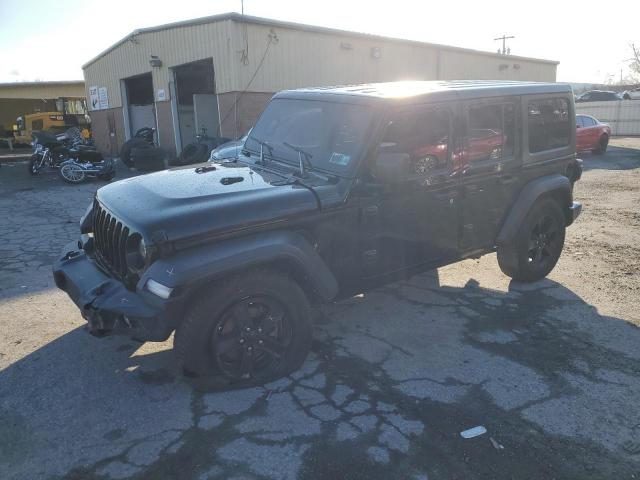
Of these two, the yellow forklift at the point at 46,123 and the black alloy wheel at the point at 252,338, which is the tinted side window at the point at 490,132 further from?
the yellow forklift at the point at 46,123

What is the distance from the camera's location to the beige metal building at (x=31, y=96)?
32562 mm

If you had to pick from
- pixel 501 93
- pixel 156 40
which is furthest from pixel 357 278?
pixel 156 40

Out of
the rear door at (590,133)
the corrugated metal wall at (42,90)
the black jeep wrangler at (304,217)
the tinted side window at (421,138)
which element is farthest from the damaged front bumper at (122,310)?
the corrugated metal wall at (42,90)

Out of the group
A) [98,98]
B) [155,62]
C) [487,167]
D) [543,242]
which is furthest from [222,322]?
[98,98]

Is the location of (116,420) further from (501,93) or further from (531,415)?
(501,93)

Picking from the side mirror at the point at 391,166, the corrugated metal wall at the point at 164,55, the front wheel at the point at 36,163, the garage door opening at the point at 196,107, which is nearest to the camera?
the side mirror at the point at 391,166

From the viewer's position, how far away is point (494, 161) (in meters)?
4.54

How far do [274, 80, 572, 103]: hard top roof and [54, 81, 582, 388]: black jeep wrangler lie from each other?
0.02 meters

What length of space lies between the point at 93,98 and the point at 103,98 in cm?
134

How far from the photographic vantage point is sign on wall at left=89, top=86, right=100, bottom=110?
73.3ft

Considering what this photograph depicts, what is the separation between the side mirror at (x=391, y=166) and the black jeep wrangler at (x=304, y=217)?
0.01 m

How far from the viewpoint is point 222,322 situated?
3227 millimetres

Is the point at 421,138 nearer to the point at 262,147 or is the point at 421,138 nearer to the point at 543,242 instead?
the point at 262,147

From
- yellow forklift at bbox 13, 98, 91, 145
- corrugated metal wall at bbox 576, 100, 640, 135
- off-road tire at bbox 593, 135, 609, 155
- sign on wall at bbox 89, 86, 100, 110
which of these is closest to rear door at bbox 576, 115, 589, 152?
off-road tire at bbox 593, 135, 609, 155
